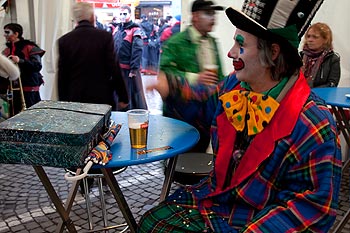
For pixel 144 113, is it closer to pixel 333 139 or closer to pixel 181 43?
pixel 333 139

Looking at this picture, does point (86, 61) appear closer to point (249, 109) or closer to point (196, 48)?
point (196, 48)

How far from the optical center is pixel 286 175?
48.8 inches

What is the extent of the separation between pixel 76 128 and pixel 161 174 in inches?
99.4

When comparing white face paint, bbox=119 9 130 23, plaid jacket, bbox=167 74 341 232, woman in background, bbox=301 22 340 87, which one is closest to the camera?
plaid jacket, bbox=167 74 341 232

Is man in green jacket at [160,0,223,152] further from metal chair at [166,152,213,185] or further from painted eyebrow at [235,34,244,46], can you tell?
painted eyebrow at [235,34,244,46]

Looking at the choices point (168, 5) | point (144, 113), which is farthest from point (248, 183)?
point (168, 5)

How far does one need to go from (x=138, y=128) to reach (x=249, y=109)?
450mm

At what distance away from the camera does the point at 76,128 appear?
132 centimetres

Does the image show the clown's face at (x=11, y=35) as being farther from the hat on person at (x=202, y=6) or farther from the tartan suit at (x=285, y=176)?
the tartan suit at (x=285, y=176)

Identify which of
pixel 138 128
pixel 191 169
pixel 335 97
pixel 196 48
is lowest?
pixel 191 169

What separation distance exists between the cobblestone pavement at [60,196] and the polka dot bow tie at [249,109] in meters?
1.29

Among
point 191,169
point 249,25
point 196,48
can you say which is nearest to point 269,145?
point 249,25

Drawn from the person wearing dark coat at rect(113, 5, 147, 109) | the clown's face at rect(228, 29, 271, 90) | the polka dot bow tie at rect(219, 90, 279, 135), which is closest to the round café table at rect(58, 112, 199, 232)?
the polka dot bow tie at rect(219, 90, 279, 135)

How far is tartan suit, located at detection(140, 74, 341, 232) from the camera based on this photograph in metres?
1.17
